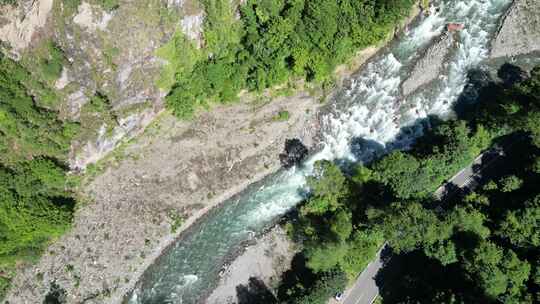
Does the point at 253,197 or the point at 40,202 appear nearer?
the point at 40,202

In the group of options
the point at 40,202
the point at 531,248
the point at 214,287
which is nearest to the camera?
the point at 531,248

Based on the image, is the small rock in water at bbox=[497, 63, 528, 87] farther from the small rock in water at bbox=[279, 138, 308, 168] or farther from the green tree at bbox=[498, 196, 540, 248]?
the small rock in water at bbox=[279, 138, 308, 168]

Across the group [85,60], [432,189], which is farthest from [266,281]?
[85,60]

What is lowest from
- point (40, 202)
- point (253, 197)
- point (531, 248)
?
point (531, 248)

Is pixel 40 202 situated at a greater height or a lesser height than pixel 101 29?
lesser

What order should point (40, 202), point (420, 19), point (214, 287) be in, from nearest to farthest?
1. point (40, 202)
2. point (214, 287)
3. point (420, 19)

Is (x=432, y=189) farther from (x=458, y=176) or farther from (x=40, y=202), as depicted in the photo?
(x=40, y=202)

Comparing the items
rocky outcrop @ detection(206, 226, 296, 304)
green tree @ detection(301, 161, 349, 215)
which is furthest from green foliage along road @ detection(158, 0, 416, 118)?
rocky outcrop @ detection(206, 226, 296, 304)
